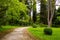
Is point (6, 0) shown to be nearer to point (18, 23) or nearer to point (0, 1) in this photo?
point (0, 1)

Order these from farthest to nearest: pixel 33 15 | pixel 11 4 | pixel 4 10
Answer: pixel 33 15
pixel 4 10
pixel 11 4

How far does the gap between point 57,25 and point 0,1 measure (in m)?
36.5

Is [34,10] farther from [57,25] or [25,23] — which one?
[57,25]

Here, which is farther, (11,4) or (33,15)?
(33,15)

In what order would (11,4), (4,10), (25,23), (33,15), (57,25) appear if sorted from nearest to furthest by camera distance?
(11,4), (4,10), (57,25), (25,23), (33,15)

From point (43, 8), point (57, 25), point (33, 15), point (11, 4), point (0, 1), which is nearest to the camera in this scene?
point (0, 1)

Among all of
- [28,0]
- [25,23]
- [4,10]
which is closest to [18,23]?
[25,23]

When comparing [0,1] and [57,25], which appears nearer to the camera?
[0,1]

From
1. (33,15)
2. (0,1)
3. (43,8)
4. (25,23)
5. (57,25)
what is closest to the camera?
(0,1)

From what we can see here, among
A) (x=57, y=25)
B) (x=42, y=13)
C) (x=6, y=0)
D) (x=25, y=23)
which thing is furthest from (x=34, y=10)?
(x=6, y=0)

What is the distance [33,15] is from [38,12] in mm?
2150

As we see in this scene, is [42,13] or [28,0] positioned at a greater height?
[28,0]

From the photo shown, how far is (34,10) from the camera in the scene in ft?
225

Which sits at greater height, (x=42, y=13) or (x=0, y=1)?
(x=0, y=1)
